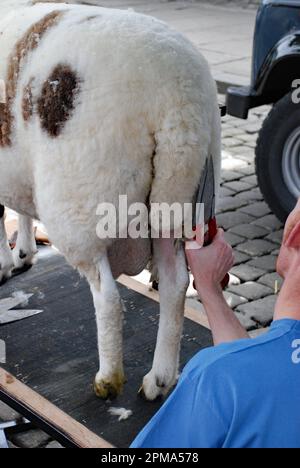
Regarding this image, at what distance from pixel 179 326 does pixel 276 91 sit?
10.5ft

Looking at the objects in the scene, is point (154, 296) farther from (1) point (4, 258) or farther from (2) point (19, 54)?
(2) point (19, 54)

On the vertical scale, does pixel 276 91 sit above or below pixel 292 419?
below

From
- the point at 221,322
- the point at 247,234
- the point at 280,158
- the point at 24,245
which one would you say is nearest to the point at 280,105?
the point at 280,158

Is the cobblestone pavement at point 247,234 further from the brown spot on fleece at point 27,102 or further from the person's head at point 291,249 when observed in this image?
the person's head at point 291,249

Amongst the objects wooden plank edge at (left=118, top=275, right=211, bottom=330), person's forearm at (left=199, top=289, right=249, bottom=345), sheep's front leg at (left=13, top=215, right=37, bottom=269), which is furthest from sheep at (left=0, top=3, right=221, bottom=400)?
sheep's front leg at (left=13, top=215, right=37, bottom=269)

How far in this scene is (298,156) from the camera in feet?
18.4

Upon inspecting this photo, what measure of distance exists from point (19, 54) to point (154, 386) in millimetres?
1494

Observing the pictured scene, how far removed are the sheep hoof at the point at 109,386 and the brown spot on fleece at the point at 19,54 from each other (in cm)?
107

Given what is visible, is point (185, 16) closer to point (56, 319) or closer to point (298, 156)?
point (298, 156)

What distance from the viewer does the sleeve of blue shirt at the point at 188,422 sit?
1.68 m

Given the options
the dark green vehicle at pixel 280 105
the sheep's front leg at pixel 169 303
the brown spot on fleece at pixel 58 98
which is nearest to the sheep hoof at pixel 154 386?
the sheep's front leg at pixel 169 303

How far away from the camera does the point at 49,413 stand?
3139 millimetres

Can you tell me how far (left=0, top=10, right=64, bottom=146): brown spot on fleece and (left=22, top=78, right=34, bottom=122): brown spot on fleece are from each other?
0.07 meters
